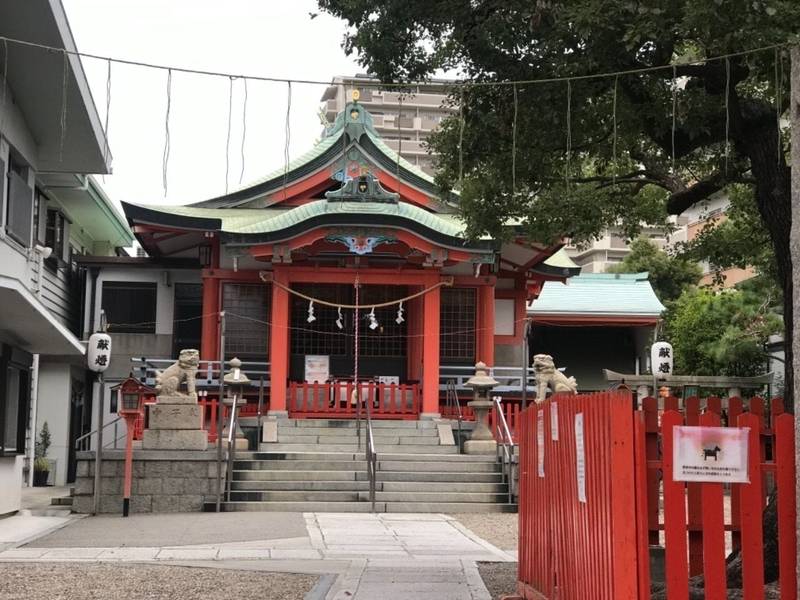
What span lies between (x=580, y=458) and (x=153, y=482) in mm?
12332

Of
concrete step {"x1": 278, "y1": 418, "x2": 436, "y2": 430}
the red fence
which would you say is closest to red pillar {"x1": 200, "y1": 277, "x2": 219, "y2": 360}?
concrete step {"x1": 278, "y1": 418, "x2": 436, "y2": 430}

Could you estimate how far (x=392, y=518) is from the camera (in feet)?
54.5

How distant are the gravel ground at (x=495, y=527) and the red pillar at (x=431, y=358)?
192 inches

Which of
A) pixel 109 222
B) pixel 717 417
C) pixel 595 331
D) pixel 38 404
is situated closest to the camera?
pixel 717 417

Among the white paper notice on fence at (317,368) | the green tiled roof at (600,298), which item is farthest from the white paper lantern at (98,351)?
the green tiled roof at (600,298)

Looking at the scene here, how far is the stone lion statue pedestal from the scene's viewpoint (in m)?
18.0

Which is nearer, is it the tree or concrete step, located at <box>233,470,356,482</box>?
the tree

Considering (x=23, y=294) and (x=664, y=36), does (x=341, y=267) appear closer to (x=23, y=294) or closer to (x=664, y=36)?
(x=23, y=294)

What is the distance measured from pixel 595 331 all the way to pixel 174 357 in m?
12.7

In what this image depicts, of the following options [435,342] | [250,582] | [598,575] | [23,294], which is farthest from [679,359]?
[598,575]

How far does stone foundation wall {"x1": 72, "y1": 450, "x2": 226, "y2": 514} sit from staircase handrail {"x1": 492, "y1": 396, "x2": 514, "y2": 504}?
5277 millimetres

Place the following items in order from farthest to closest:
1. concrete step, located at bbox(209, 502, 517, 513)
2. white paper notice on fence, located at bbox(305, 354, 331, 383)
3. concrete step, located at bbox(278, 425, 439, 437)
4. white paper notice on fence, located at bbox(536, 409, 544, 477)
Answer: white paper notice on fence, located at bbox(305, 354, 331, 383) < concrete step, located at bbox(278, 425, 439, 437) < concrete step, located at bbox(209, 502, 517, 513) < white paper notice on fence, located at bbox(536, 409, 544, 477)

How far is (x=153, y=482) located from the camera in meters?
17.5

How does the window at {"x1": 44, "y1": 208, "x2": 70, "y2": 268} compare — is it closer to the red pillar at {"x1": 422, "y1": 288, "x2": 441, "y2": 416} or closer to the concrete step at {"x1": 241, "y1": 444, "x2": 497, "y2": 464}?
the concrete step at {"x1": 241, "y1": 444, "x2": 497, "y2": 464}
